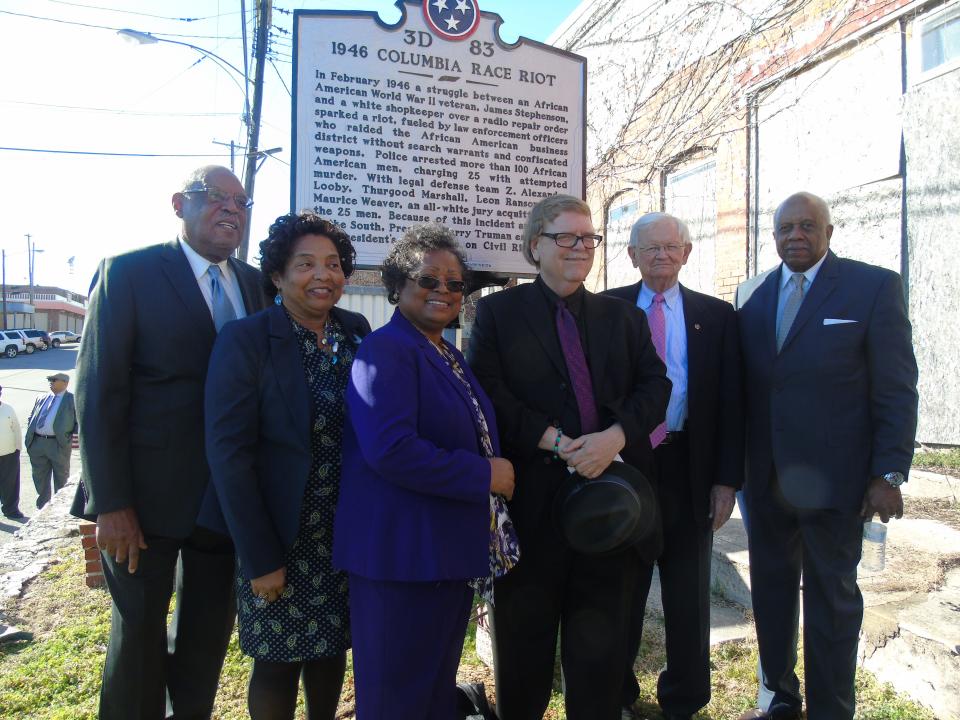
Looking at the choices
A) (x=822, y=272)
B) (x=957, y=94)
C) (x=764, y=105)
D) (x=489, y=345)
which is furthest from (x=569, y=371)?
(x=764, y=105)

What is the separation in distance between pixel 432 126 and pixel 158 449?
2026mm

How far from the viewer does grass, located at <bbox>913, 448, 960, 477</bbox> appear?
5.62 meters

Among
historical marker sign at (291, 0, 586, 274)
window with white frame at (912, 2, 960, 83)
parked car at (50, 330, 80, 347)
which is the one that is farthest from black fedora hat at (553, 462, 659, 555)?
parked car at (50, 330, 80, 347)

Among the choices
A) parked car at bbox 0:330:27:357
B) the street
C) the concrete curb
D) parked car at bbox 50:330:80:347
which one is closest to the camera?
the concrete curb

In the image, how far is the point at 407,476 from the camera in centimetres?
192

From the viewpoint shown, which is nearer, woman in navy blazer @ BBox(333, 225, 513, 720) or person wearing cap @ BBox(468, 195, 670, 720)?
woman in navy blazer @ BBox(333, 225, 513, 720)

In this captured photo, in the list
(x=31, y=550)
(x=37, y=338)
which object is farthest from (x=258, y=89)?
(x=37, y=338)

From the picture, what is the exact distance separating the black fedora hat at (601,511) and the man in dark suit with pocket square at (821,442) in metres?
0.88

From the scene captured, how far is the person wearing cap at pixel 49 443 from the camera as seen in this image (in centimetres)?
998

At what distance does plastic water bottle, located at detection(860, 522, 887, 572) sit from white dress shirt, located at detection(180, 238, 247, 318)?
11.9ft

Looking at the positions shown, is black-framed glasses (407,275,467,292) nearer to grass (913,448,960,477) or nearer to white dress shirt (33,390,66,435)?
grass (913,448,960,477)

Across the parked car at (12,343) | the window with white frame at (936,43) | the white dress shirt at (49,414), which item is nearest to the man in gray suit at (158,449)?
the window with white frame at (936,43)

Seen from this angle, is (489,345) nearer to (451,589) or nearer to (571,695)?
(451,589)

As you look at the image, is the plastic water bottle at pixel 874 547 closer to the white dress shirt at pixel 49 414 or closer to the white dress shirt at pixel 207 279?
the white dress shirt at pixel 207 279
